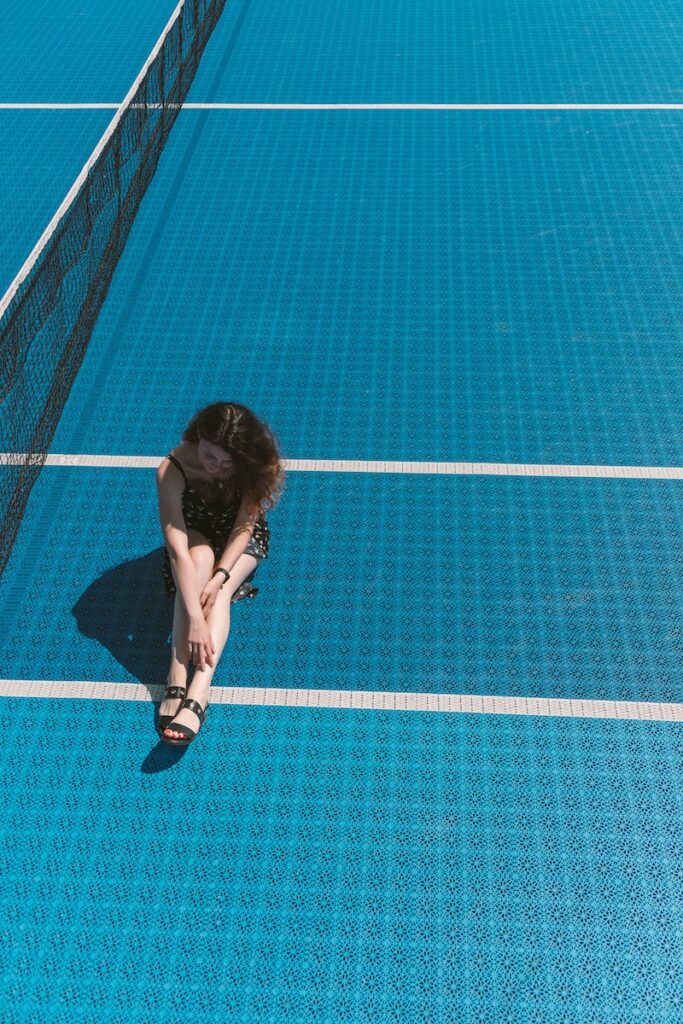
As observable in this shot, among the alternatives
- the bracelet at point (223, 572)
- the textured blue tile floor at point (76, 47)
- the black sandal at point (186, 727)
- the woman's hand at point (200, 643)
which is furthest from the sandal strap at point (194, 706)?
the textured blue tile floor at point (76, 47)

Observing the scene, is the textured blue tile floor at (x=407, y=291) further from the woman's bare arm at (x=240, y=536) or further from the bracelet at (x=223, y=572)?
the bracelet at (x=223, y=572)

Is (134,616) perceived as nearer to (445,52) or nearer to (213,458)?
(213,458)

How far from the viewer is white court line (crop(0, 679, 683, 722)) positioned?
4227mm

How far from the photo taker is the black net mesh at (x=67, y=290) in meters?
5.30

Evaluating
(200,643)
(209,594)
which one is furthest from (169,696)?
(209,594)

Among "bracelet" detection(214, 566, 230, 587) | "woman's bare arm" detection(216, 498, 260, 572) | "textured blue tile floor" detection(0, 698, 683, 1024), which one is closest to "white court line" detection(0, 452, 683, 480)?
"woman's bare arm" detection(216, 498, 260, 572)

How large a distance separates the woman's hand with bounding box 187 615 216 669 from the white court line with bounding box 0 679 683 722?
0.96ft

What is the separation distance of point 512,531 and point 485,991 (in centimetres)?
216

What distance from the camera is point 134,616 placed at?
4.64 metres

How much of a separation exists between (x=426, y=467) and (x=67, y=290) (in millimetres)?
2514

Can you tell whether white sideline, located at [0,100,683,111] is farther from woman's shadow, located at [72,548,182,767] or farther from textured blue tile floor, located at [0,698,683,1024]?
textured blue tile floor, located at [0,698,683,1024]

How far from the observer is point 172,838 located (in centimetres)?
385

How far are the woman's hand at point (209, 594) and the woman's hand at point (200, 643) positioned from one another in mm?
115

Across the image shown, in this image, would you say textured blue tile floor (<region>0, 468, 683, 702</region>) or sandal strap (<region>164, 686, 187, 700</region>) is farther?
textured blue tile floor (<region>0, 468, 683, 702</region>)
